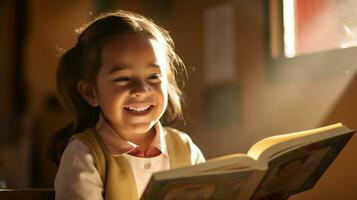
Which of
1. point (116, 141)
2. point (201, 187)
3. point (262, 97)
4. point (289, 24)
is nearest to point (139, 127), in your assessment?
point (116, 141)

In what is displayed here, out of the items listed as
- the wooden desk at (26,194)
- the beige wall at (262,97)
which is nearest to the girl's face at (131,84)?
the wooden desk at (26,194)

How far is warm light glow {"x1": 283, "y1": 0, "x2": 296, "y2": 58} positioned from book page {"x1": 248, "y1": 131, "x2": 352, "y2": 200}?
0.52m

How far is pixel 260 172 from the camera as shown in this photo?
857 mm

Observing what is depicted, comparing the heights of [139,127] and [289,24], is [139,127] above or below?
below

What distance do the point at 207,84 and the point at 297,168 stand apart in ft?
2.49

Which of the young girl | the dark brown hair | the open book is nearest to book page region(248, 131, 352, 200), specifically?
the open book

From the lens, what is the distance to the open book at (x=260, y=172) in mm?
782

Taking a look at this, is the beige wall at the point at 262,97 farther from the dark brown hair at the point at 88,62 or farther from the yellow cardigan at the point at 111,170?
the yellow cardigan at the point at 111,170

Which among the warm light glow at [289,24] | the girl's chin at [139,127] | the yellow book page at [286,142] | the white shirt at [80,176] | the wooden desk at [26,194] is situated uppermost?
the warm light glow at [289,24]

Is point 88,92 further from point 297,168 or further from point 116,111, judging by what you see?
point 297,168

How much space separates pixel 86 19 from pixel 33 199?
1229 millimetres

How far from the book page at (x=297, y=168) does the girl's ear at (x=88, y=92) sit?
41 cm

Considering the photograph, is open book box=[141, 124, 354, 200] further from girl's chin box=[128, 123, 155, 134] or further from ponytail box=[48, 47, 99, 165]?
ponytail box=[48, 47, 99, 165]

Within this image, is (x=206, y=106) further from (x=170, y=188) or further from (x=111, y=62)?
(x=170, y=188)
